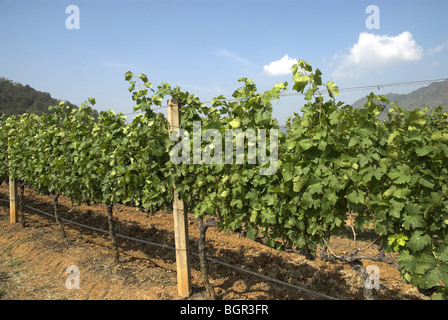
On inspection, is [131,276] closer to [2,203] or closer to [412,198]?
[412,198]

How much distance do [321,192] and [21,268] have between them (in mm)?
6336

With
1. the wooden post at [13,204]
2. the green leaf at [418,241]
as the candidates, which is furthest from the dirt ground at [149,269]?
the green leaf at [418,241]

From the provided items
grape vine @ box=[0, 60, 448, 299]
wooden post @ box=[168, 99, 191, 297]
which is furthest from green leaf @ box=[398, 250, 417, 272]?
wooden post @ box=[168, 99, 191, 297]

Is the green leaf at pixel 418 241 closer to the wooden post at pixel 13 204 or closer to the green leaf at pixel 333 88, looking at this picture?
the green leaf at pixel 333 88

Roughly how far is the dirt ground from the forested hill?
35809mm

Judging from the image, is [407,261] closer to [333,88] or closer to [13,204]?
[333,88]

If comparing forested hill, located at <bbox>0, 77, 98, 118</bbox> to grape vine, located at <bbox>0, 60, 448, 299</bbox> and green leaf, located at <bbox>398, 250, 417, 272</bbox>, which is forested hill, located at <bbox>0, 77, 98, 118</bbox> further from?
green leaf, located at <bbox>398, 250, 417, 272</bbox>

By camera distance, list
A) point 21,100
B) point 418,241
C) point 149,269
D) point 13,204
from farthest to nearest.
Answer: point 21,100, point 13,204, point 149,269, point 418,241

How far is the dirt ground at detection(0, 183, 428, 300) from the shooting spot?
191 inches

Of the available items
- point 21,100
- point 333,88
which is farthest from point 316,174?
point 21,100

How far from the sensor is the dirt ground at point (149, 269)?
4.84 m

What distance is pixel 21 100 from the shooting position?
43812 millimetres

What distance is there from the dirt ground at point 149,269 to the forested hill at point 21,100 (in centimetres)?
3581

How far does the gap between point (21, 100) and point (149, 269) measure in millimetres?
49035
